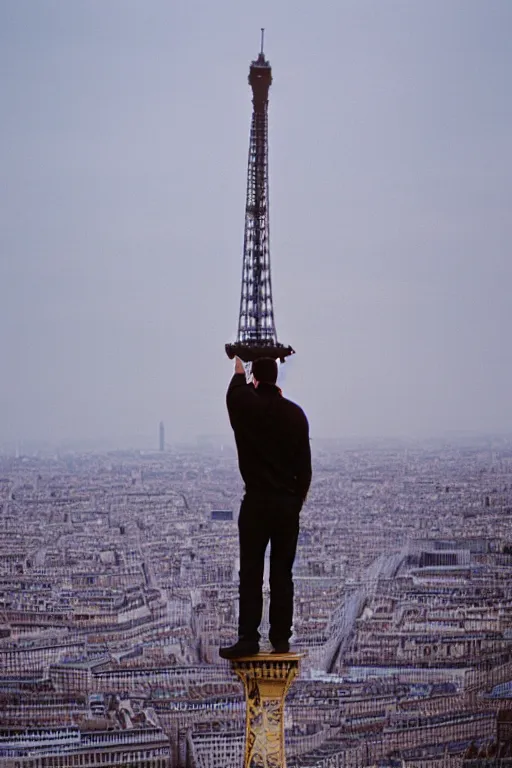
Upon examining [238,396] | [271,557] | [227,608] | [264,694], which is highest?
[238,396]

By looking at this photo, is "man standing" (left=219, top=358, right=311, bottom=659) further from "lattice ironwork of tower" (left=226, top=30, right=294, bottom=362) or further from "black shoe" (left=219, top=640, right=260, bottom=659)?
"lattice ironwork of tower" (left=226, top=30, right=294, bottom=362)

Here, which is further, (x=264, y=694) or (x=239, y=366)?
(x=239, y=366)

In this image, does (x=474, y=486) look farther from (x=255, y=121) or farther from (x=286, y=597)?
(x=286, y=597)

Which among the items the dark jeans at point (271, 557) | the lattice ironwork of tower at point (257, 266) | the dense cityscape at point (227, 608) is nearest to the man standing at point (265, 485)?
the dark jeans at point (271, 557)

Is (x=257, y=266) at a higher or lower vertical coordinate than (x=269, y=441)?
higher

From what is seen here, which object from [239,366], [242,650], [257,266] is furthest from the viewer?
[257,266]

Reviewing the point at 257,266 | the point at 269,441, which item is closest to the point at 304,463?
the point at 269,441

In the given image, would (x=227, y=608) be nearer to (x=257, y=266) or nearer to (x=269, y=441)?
(x=257, y=266)
